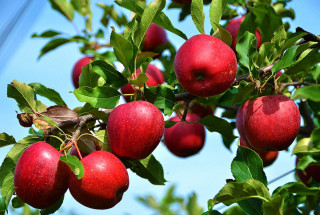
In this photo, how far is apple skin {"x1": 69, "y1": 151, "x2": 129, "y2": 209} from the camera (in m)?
1.46

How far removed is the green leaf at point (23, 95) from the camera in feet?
5.88

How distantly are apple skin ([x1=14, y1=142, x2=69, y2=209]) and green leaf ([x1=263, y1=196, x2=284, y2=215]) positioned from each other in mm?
714

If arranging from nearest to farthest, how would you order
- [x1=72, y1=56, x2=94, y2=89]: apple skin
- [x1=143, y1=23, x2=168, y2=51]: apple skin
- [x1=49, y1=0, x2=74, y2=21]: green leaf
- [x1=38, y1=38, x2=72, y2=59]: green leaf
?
[x1=72, y1=56, x2=94, y2=89]: apple skin → [x1=143, y1=23, x2=168, y2=51]: apple skin → [x1=38, y1=38, x2=72, y2=59]: green leaf → [x1=49, y1=0, x2=74, y2=21]: green leaf

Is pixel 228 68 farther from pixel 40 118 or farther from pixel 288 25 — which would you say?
pixel 288 25

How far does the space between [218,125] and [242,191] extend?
1.43 feet

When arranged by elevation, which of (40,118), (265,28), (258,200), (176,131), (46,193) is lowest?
(176,131)

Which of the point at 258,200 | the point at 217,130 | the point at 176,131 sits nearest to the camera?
the point at 258,200

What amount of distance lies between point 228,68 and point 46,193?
78 centimetres

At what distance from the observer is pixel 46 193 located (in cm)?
148

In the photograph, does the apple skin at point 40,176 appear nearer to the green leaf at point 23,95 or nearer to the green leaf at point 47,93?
the green leaf at point 23,95

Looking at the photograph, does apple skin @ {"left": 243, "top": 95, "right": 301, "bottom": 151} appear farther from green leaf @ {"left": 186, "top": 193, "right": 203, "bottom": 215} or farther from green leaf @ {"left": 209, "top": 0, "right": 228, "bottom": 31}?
green leaf @ {"left": 186, "top": 193, "right": 203, "bottom": 215}

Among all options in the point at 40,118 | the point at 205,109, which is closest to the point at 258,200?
the point at 40,118

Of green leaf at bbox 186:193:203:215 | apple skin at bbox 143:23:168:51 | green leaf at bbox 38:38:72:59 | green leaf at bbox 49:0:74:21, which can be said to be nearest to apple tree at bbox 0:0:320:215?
green leaf at bbox 186:193:203:215

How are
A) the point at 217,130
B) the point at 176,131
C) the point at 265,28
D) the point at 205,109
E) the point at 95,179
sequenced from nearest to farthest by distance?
the point at 95,179 → the point at 217,130 → the point at 265,28 → the point at 176,131 → the point at 205,109
